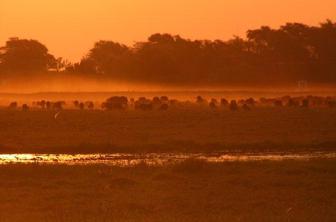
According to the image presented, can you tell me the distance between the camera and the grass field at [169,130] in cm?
2731

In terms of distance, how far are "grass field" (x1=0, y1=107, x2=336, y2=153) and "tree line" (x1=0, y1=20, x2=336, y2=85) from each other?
127 feet

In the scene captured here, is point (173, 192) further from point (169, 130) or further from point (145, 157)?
point (169, 130)

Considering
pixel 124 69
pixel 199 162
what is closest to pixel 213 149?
pixel 199 162

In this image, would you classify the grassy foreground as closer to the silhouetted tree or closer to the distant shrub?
the distant shrub

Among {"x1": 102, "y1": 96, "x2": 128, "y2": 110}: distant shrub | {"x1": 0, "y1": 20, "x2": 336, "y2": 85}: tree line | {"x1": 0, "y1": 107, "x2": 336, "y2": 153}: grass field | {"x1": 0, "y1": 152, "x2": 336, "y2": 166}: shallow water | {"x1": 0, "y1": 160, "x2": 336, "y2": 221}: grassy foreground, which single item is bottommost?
{"x1": 0, "y1": 160, "x2": 336, "y2": 221}: grassy foreground

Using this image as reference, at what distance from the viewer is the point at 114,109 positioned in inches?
1741

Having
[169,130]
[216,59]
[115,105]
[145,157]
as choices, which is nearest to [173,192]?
[145,157]

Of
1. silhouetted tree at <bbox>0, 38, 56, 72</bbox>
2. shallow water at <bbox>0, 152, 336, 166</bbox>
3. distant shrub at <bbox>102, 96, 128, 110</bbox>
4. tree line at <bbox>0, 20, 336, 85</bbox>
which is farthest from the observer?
silhouetted tree at <bbox>0, 38, 56, 72</bbox>

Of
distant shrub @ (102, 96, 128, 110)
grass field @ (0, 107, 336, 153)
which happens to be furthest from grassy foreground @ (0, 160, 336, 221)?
distant shrub @ (102, 96, 128, 110)

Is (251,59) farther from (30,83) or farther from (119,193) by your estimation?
(119,193)

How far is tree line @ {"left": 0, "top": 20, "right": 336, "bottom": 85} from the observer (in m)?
82.0

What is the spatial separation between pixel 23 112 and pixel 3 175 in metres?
23.1

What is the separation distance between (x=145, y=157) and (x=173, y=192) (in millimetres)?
8327

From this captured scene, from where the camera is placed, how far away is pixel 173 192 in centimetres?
1569
